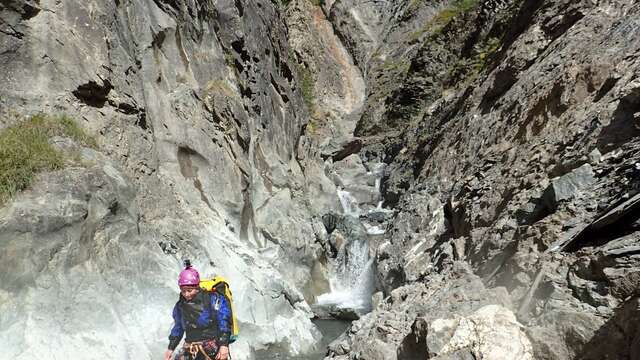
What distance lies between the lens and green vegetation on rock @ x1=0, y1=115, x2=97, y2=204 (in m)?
9.41

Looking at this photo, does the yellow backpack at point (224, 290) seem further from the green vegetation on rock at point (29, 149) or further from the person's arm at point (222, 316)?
the green vegetation on rock at point (29, 149)

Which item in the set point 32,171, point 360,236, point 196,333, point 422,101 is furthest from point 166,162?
point 422,101

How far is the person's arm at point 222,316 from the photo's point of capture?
231 inches

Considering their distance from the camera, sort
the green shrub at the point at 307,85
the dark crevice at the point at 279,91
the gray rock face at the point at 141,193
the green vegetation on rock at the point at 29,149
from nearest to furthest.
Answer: the gray rock face at the point at 141,193
the green vegetation on rock at the point at 29,149
the dark crevice at the point at 279,91
the green shrub at the point at 307,85

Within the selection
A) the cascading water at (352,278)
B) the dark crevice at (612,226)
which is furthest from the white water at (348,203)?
the dark crevice at (612,226)

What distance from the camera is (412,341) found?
21.5 ft

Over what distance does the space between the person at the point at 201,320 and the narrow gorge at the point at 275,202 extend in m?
2.49

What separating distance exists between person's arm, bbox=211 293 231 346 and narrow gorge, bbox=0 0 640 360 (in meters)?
2.45

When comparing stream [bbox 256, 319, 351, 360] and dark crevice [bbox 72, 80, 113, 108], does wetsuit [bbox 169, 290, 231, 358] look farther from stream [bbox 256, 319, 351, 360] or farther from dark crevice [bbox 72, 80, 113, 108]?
dark crevice [bbox 72, 80, 113, 108]

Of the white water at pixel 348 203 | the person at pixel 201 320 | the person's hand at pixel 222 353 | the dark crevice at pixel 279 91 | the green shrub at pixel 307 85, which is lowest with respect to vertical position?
the person's hand at pixel 222 353

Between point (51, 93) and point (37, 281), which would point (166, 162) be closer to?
point (51, 93)

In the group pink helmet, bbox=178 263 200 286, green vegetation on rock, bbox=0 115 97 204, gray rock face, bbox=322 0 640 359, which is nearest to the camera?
gray rock face, bbox=322 0 640 359

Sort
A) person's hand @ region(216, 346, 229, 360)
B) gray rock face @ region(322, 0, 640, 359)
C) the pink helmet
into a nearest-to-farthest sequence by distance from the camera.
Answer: gray rock face @ region(322, 0, 640, 359) → person's hand @ region(216, 346, 229, 360) → the pink helmet

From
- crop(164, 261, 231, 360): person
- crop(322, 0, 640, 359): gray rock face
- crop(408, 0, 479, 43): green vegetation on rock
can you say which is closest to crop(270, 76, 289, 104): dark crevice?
crop(322, 0, 640, 359): gray rock face
